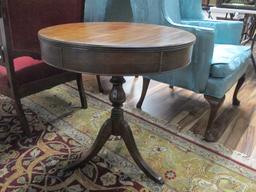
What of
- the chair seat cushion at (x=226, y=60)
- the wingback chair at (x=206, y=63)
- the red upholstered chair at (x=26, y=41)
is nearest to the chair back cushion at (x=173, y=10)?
the wingback chair at (x=206, y=63)

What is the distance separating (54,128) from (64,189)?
586 mm

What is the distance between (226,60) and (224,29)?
67 centimetres

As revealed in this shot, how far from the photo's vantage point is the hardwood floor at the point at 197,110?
169 centimetres

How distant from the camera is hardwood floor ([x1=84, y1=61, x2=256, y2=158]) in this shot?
5.53 ft

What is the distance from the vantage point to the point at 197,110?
2045mm

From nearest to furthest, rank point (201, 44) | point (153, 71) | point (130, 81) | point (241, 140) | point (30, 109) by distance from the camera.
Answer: point (153, 71)
point (201, 44)
point (241, 140)
point (30, 109)
point (130, 81)

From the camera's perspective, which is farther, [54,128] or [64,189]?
[54,128]

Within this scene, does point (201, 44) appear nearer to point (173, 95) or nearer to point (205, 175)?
point (205, 175)

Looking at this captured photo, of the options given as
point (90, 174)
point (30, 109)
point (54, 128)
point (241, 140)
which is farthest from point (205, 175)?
point (30, 109)

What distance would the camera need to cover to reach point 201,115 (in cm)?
197

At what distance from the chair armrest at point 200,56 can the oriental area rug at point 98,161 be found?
39 centimetres

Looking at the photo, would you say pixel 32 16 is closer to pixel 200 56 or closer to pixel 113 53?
pixel 113 53

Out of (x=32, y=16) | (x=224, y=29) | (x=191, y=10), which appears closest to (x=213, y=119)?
(x=224, y=29)

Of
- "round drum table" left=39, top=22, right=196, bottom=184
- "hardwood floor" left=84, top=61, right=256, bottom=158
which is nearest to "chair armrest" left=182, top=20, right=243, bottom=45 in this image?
"hardwood floor" left=84, top=61, right=256, bottom=158
